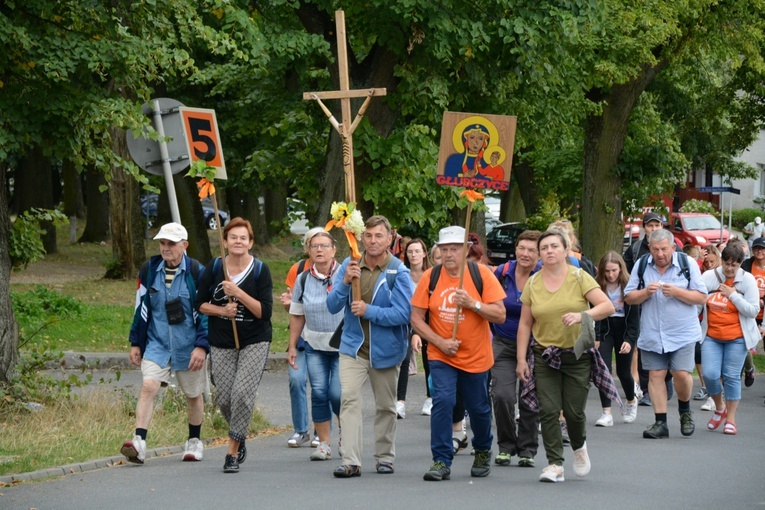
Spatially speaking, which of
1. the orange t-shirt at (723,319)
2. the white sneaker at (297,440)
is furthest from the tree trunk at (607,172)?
the white sneaker at (297,440)

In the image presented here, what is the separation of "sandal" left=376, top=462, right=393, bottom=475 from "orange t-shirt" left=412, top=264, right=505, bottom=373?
91 cm

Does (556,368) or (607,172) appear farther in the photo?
(607,172)

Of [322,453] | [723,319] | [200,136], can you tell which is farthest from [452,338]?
[723,319]

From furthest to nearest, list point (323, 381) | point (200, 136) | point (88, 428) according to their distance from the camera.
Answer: point (200, 136) < point (88, 428) < point (323, 381)

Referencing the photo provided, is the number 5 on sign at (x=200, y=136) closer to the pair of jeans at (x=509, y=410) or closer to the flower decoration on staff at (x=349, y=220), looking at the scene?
the flower decoration on staff at (x=349, y=220)

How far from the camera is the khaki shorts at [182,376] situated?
30.7 ft

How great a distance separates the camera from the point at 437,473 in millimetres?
8703

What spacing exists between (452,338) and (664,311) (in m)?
2.97

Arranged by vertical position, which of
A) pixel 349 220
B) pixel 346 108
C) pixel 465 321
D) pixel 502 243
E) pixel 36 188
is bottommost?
pixel 502 243

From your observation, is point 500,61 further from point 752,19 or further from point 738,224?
point 738,224

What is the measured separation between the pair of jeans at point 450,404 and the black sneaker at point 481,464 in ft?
0.21

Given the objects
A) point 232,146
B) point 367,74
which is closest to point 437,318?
point 367,74

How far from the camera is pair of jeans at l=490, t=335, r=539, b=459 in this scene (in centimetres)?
948

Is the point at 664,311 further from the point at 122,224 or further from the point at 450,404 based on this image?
the point at 122,224
